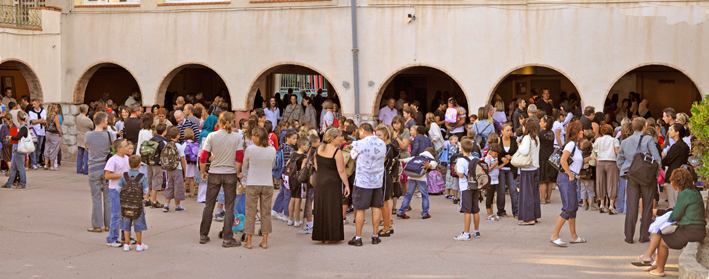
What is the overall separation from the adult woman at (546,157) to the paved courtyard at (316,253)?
128 cm

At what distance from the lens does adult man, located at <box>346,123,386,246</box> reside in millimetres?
9680

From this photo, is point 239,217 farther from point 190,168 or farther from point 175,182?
point 190,168

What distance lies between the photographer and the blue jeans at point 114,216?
9570 mm

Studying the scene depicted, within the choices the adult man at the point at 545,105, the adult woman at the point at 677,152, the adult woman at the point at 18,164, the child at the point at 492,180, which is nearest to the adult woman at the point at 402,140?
the child at the point at 492,180

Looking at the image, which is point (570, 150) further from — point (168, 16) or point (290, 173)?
point (168, 16)

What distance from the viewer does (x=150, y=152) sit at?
12227 mm

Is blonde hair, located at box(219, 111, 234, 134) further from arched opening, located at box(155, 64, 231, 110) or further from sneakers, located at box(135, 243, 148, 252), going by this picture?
arched opening, located at box(155, 64, 231, 110)

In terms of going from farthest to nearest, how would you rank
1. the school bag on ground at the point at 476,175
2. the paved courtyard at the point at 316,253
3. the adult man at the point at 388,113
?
the adult man at the point at 388,113 < the school bag on ground at the point at 476,175 < the paved courtyard at the point at 316,253

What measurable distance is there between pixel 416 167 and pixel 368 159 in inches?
79.2

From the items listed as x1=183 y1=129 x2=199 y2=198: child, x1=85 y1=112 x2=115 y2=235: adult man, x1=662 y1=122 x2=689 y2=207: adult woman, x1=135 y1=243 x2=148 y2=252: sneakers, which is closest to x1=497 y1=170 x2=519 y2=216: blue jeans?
x1=662 y1=122 x2=689 y2=207: adult woman

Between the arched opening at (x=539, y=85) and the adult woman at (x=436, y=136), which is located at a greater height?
the arched opening at (x=539, y=85)

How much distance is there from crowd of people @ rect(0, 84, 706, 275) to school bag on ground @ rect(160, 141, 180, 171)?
0.05ft

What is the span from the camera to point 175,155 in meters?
12.0

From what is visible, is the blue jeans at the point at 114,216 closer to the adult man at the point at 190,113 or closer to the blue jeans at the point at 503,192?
the adult man at the point at 190,113
